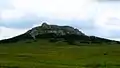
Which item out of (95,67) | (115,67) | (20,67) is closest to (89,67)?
(95,67)

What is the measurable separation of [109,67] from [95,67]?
4770 millimetres

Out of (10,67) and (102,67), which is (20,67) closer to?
(10,67)

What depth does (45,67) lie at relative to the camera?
105750mm

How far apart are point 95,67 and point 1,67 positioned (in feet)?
99.0

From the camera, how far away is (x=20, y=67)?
105 metres

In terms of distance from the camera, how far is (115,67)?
106 meters

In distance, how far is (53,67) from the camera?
107000 millimetres

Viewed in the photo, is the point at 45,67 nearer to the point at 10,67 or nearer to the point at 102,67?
the point at 10,67

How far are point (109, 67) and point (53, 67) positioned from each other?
59.9 feet

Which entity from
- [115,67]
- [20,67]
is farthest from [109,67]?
[20,67]

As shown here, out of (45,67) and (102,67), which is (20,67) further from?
(102,67)

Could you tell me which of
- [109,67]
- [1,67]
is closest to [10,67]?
[1,67]

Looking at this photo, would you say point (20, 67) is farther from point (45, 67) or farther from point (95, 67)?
point (95, 67)

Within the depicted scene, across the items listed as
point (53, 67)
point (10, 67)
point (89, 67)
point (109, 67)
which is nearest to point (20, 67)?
point (10, 67)
